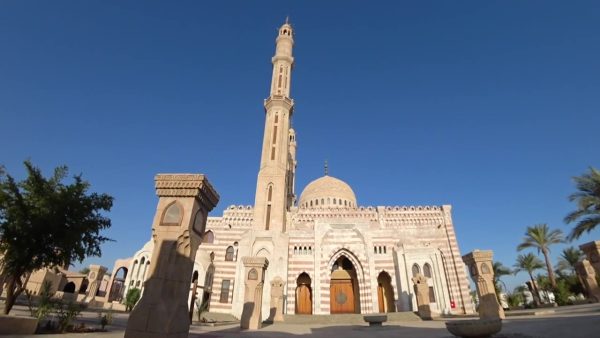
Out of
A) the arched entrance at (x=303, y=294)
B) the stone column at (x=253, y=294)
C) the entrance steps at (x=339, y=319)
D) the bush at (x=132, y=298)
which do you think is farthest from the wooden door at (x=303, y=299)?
the bush at (x=132, y=298)

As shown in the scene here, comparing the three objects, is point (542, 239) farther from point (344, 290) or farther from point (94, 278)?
point (94, 278)

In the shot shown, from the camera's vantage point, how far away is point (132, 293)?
2222cm

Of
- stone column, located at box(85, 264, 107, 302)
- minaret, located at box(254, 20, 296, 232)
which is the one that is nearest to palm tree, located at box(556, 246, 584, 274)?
minaret, located at box(254, 20, 296, 232)

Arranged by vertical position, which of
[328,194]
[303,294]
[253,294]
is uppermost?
[328,194]

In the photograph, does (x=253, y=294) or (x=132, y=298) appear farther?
(x=132, y=298)

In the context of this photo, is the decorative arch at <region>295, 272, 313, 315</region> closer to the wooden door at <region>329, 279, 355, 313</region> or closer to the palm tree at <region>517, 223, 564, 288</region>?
the wooden door at <region>329, 279, 355, 313</region>

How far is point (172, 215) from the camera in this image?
→ 24.3 ft

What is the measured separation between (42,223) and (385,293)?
2593cm

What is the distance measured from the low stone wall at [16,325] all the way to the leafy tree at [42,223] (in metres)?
4.46

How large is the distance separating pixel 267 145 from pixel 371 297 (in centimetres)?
1700

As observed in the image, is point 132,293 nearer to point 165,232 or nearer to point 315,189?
point 165,232

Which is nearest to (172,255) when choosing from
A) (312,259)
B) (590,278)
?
(312,259)

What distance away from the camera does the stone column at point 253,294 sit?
587 inches

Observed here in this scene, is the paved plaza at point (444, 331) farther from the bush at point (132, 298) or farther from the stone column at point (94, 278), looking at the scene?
the stone column at point (94, 278)
